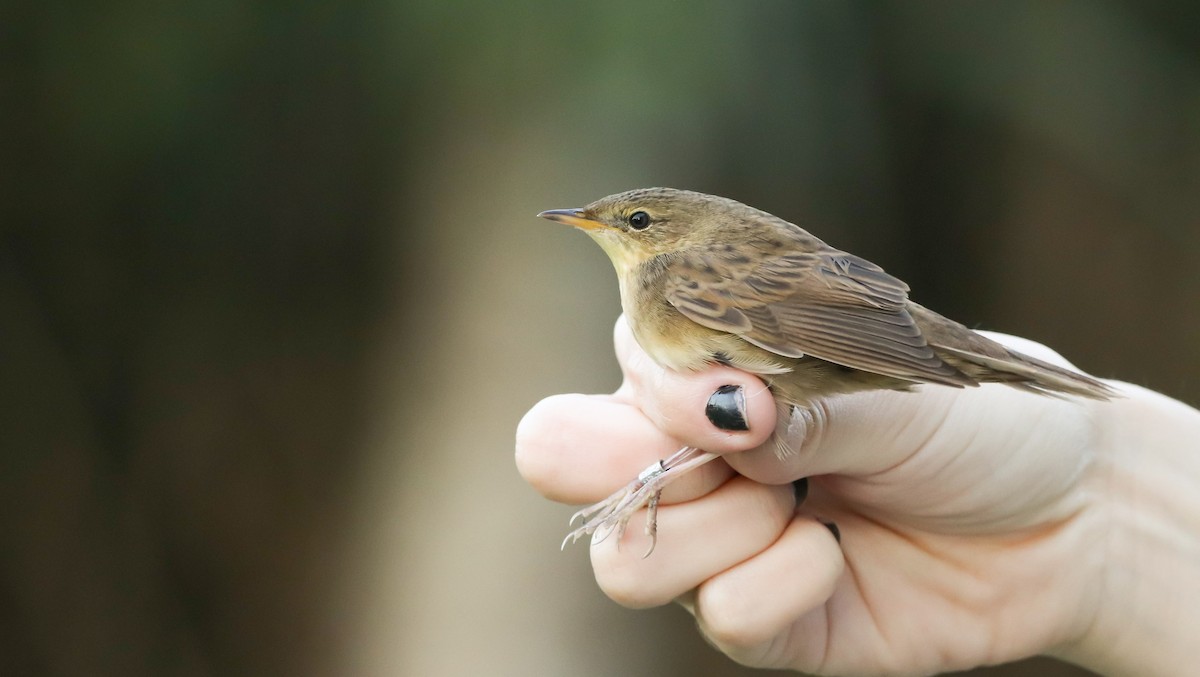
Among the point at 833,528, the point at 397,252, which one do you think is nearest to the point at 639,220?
the point at 833,528

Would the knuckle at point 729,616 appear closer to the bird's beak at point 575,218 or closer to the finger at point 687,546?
the finger at point 687,546

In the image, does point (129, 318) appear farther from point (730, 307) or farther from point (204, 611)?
point (730, 307)

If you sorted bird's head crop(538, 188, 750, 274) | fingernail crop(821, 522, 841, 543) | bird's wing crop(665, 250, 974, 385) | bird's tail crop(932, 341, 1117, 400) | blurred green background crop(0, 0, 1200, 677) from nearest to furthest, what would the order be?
1. bird's tail crop(932, 341, 1117, 400)
2. bird's wing crop(665, 250, 974, 385)
3. fingernail crop(821, 522, 841, 543)
4. bird's head crop(538, 188, 750, 274)
5. blurred green background crop(0, 0, 1200, 677)

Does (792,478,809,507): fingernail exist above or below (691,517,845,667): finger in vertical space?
above

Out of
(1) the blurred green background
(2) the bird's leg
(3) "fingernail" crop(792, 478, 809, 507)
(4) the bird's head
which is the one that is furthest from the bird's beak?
(1) the blurred green background

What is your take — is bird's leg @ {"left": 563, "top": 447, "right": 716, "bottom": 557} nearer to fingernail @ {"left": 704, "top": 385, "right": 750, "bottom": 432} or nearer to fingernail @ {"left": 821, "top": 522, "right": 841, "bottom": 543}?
fingernail @ {"left": 704, "top": 385, "right": 750, "bottom": 432}

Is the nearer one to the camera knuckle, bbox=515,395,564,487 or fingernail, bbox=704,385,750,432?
fingernail, bbox=704,385,750,432
